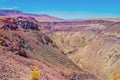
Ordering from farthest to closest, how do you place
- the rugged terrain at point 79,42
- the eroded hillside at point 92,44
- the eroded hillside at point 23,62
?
1. the eroded hillside at point 92,44
2. the rugged terrain at point 79,42
3. the eroded hillside at point 23,62

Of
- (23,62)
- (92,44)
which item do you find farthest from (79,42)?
(23,62)

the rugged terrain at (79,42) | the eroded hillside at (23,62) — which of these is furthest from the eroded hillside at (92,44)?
the eroded hillside at (23,62)

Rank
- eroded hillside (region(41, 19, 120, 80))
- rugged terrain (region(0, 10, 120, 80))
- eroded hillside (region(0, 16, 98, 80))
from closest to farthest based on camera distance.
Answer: eroded hillside (region(0, 16, 98, 80)), rugged terrain (region(0, 10, 120, 80)), eroded hillside (region(41, 19, 120, 80))

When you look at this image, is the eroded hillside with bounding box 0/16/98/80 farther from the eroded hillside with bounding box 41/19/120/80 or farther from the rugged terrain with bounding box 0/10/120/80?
the eroded hillside with bounding box 41/19/120/80

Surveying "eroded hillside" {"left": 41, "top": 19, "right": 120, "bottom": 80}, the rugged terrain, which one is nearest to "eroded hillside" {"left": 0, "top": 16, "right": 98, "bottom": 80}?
the rugged terrain

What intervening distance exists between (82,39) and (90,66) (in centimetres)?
4160

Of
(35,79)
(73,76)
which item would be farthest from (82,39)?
(35,79)

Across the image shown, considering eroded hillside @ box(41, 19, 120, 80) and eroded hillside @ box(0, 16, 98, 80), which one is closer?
eroded hillside @ box(0, 16, 98, 80)

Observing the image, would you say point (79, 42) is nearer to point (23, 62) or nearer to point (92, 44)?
point (92, 44)

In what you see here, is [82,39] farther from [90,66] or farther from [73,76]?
[73,76]

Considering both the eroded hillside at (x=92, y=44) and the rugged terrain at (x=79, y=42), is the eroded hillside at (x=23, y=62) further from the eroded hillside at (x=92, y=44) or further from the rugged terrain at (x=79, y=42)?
the eroded hillside at (x=92, y=44)

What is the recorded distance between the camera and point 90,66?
4983 inches

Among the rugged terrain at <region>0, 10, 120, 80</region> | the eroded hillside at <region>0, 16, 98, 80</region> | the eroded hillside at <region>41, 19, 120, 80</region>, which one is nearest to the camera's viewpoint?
the eroded hillside at <region>0, 16, 98, 80</region>

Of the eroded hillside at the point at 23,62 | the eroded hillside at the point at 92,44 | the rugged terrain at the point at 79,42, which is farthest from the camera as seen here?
the eroded hillside at the point at 92,44
